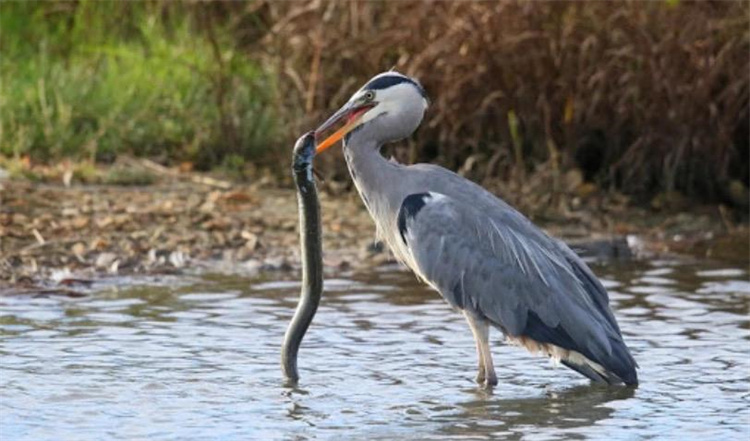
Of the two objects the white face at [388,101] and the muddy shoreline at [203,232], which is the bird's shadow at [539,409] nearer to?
the white face at [388,101]

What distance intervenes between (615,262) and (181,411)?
428 centimetres

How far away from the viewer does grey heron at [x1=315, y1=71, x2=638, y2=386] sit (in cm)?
714

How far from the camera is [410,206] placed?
24.1ft

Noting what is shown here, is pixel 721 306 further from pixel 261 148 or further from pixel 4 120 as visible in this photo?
pixel 4 120

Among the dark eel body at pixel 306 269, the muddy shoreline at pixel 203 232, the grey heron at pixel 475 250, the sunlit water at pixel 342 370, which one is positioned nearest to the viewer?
the sunlit water at pixel 342 370

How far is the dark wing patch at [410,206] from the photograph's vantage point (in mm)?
7336

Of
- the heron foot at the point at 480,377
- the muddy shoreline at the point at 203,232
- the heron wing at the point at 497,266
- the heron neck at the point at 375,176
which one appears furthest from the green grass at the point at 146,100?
the heron foot at the point at 480,377

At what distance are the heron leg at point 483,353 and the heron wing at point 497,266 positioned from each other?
4 cm

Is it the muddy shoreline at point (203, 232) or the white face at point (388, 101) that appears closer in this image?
the white face at point (388, 101)

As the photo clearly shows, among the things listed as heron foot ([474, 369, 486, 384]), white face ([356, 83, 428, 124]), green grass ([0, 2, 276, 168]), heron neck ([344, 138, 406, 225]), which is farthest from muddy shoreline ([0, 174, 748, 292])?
heron foot ([474, 369, 486, 384])

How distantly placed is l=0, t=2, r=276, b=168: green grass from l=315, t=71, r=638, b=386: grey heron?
4140mm

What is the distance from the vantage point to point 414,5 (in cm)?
1103

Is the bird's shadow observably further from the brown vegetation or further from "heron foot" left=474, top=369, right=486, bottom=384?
the brown vegetation

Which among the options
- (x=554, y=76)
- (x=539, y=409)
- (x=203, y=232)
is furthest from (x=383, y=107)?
(x=554, y=76)
